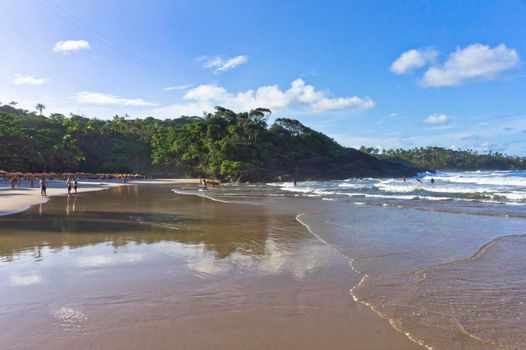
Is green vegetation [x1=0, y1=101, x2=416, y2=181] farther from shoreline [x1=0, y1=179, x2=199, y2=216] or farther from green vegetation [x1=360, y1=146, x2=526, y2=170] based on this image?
green vegetation [x1=360, y1=146, x2=526, y2=170]

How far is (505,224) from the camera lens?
47.4ft

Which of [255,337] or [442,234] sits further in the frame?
[442,234]

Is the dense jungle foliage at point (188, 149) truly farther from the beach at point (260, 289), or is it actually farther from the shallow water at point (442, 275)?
the beach at point (260, 289)

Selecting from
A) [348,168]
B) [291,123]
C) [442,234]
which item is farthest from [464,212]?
[291,123]

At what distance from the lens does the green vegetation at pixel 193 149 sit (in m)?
66.6

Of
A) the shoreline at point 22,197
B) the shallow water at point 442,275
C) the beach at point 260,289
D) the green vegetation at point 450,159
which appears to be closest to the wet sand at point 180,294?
the beach at point 260,289

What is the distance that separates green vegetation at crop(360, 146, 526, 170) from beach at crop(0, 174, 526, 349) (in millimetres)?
162074

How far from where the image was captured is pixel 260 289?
643 centimetres

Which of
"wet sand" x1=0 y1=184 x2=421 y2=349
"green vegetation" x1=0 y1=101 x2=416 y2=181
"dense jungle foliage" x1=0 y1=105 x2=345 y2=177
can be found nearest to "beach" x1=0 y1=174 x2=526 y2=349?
"wet sand" x1=0 y1=184 x2=421 y2=349

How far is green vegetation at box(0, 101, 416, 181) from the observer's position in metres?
66.6

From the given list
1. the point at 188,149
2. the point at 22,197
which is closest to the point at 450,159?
the point at 188,149

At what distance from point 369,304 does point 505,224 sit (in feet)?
38.2

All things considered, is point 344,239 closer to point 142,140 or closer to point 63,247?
point 63,247

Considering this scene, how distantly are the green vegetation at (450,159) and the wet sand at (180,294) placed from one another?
163583 mm
